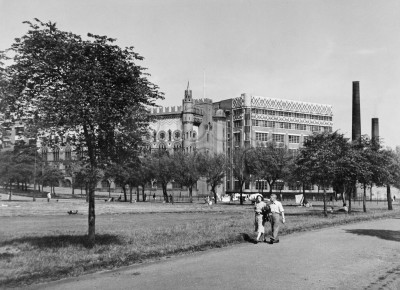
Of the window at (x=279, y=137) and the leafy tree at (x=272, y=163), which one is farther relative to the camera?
the window at (x=279, y=137)

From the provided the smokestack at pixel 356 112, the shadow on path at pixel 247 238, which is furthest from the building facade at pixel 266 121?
the shadow on path at pixel 247 238

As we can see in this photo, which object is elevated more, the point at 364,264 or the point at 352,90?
the point at 352,90

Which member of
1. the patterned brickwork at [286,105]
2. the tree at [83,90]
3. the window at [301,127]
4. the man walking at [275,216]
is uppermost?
the patterned brickwork at [286,105]

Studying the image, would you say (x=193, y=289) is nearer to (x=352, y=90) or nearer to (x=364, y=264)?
(x=364, y=264)

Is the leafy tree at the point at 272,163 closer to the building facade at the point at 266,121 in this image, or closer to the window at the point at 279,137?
the building facade at the point at 266,121

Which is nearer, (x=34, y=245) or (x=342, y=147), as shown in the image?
(x=34, y=245)

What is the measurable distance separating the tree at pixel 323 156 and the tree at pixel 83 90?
20681mm

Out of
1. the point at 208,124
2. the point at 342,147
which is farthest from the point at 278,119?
the point at 342,147

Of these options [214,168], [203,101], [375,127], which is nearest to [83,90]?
[214,168]

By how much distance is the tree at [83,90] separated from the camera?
12656 millimetres

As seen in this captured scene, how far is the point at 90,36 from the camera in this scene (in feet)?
43.2

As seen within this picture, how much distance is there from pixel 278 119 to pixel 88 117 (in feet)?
360

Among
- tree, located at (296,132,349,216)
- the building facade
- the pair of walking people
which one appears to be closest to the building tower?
the building facade

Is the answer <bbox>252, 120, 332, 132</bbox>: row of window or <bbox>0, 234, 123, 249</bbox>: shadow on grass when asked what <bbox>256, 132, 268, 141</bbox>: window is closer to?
<bbox>252, 120, 332, 132</bbox>: row of window
